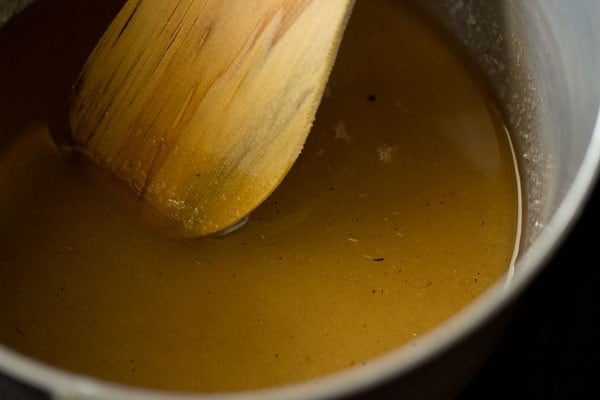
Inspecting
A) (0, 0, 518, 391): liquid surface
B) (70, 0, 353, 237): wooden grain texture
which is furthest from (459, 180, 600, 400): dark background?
(70, 0, 353, 237): wooden grain texture

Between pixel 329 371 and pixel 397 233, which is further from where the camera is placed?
pixel 397 233

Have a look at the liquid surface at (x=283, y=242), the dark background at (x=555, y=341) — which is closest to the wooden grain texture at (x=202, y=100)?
the liquid surface at (x=283, y=242)

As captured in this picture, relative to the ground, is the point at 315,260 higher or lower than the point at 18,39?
lower

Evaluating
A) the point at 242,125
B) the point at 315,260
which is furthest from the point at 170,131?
the point at 315,260

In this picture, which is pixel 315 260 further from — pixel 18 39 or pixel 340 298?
pixel 18 39

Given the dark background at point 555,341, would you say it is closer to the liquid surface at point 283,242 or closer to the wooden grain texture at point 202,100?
the liquid surface at point 283,242

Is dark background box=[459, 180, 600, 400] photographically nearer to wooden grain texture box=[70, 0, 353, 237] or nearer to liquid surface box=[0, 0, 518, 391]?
liquid surface box=[0, 0, 518, 391]

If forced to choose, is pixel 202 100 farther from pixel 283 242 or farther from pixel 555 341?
pixel 555 341

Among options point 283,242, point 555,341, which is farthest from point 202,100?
point 555,341
